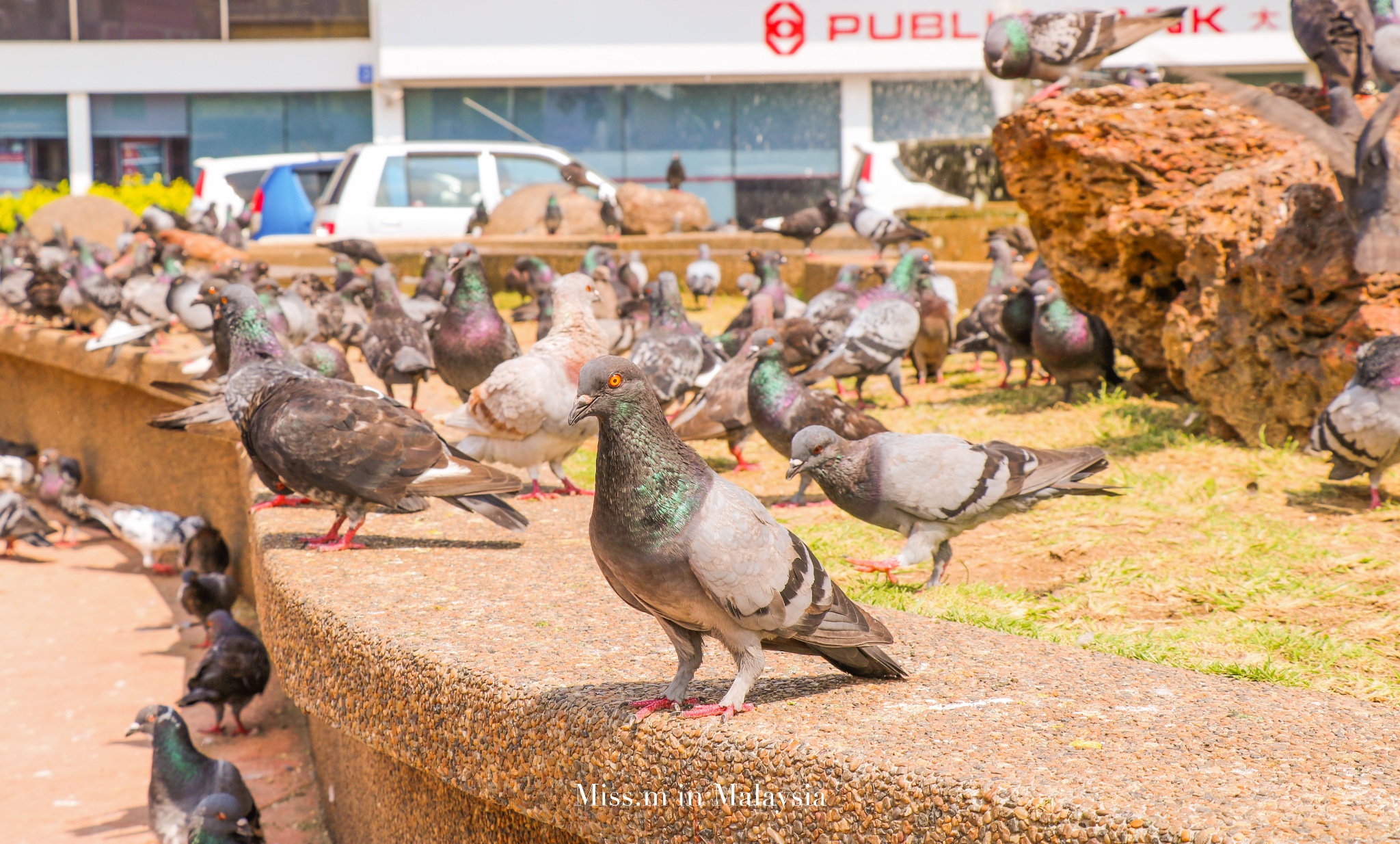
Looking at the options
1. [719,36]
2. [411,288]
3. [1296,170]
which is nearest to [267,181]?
[411,288]

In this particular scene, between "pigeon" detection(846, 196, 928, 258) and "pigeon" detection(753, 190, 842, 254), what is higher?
"pigeon" detection(753, 190, 842, 254)

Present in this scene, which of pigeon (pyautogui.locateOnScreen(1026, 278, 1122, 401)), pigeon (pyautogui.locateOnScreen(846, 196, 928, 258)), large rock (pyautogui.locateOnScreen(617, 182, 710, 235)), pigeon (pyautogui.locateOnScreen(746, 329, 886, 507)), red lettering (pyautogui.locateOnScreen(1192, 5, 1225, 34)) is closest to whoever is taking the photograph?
pigeon (pyautogui.locateOnScreen(746, 329, 886, 507))

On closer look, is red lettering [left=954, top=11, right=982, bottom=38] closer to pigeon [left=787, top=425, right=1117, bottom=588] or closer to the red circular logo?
the red circular logo

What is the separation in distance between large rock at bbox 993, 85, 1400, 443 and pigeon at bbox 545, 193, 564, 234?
10.2 meters

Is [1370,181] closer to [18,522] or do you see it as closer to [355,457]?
[355,457]

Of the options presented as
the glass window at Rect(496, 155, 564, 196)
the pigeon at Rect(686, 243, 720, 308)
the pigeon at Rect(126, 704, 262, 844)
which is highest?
the glass window at Rect(496, 155, 564, 196)

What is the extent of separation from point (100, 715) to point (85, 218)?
53.3 feet

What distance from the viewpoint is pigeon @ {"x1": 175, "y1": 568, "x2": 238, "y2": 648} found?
7.02m

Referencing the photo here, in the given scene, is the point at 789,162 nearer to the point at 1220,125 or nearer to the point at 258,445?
the point at 1220,125

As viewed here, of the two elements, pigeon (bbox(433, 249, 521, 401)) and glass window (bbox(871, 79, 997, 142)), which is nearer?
pigeon (bbox(433, 249, 521, 401))

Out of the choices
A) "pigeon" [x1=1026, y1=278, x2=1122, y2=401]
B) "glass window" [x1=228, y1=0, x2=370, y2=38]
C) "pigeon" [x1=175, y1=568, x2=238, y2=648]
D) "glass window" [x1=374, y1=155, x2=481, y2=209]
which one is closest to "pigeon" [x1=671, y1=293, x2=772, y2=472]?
"pigeon" [x1=1026, y1=278, x2=1122, y2=401]

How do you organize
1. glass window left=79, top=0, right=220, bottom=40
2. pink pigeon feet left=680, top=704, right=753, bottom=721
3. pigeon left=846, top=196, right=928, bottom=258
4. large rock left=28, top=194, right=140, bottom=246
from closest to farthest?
pink pigeon feet left=680, top=704, right=753, bottom=721 < pigeon left=846, top=196, right=928, bottom=258 < large rock left=28, top=194, right=140, bottom=246 < glass window left=79, top=0, right=220, bottom=40

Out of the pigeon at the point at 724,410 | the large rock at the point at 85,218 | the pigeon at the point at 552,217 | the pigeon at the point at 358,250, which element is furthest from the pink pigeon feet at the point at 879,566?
the large rock at the point at 85,218

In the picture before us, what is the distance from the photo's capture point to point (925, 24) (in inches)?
1101
